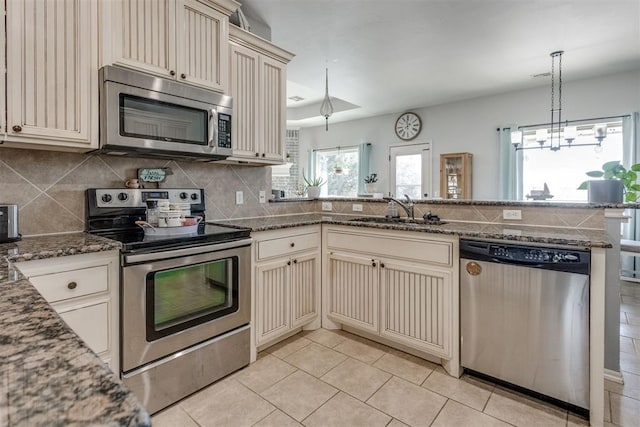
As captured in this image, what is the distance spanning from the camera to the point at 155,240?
1698 millimetres

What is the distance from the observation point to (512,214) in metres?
2.32

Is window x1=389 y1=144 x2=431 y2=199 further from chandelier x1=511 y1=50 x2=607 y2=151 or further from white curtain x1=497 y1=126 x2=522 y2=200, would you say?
chandelier x1=511 y1=50 x2=607 y2=151

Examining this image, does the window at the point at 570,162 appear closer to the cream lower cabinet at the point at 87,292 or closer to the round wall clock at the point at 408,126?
the round wall clock at the point at 408,126

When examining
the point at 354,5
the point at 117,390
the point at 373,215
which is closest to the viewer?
the point at 117,390

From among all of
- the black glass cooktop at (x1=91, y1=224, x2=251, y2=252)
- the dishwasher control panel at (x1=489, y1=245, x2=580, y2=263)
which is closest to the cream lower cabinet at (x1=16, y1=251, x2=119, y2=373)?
the black glass cooktop at (x1=91, y1=224, x2=251, y2=252)

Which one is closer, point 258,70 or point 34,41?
point 34,41

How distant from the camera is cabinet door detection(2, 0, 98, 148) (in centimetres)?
152

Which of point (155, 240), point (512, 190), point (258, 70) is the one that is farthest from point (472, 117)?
point (155, 240)

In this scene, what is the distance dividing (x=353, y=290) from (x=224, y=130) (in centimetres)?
148

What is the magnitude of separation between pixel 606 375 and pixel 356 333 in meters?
1.59

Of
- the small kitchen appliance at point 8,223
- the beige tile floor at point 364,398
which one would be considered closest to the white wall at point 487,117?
→ the beige tile floor at point 364,398

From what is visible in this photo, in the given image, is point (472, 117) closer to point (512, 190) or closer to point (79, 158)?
point (512, 190)

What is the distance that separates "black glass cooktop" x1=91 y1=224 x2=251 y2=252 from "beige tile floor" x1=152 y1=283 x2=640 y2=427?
0.86 m

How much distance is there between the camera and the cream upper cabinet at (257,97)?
2.42m
